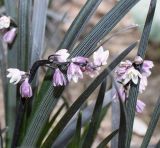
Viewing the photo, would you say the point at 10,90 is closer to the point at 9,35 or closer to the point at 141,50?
the point at 9,35

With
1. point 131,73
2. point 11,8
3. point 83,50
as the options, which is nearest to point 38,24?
point 11,8

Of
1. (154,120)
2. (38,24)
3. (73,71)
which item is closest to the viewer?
(73,71)

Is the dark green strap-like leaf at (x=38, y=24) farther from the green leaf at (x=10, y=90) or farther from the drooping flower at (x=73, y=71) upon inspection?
the drooping flower at (x=73, y=71)

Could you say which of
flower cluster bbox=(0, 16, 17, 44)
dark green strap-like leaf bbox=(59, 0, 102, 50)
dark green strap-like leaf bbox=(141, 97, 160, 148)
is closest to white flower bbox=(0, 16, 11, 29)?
flower cluster bbox=(0, 16, 17, 44)

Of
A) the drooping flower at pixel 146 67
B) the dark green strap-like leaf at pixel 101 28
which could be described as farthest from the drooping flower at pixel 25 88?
Answer: the drooping flower at pixel 146 67

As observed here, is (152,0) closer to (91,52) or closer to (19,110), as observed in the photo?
(91,52)

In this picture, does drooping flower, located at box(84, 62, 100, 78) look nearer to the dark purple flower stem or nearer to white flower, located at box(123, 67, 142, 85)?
white flower, located at box(123, 67, 142, 85)
